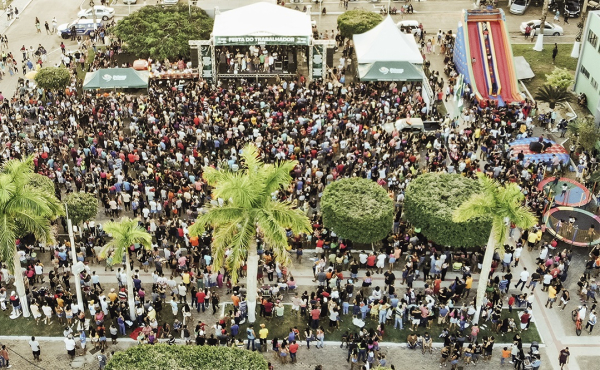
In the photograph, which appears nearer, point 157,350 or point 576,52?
point 157,350

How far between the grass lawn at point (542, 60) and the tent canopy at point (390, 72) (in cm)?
886

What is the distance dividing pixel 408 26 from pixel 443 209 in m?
28.3

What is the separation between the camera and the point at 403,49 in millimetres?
48906

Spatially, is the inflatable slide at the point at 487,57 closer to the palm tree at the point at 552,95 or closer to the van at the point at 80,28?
the palm tree at the point at 552,95

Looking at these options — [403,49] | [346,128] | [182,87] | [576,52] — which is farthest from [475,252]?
[576,52]

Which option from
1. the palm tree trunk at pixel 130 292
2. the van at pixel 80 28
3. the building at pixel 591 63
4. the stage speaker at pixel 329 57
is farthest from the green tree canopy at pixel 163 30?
the palm tree trunk at pixel 130 292

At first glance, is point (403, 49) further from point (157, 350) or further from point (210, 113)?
point (157, 350)

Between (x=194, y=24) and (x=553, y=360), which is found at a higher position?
(x=194, y=24)

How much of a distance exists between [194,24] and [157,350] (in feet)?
107

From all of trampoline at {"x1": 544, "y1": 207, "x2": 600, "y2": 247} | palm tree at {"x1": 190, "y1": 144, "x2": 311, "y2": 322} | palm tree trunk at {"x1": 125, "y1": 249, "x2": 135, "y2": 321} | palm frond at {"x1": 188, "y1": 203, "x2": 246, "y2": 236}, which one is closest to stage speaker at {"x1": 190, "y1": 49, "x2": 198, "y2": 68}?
palm tree at {"x1": 190, "y1": 144, "x2": 311, "y2": 322}

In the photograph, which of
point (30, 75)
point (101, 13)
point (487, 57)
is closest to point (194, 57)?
point (30, 75)

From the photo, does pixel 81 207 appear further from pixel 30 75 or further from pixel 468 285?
pixel 30 75

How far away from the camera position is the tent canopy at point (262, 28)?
4856 centimetres

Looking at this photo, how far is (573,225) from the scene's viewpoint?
34.7 meters
